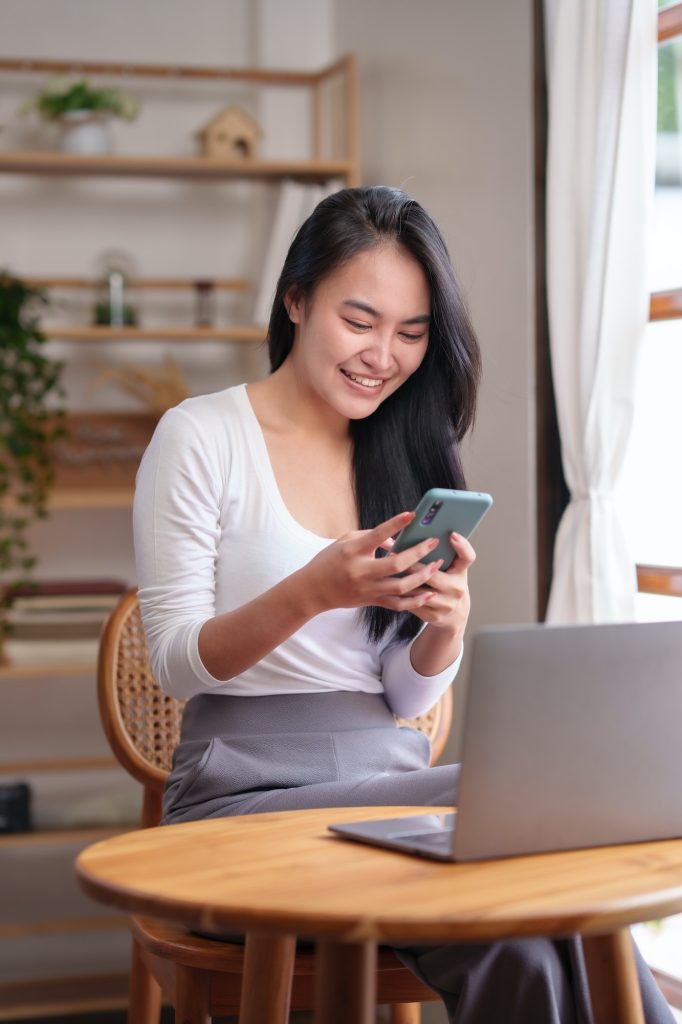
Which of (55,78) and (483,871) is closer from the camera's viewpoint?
(483,871)

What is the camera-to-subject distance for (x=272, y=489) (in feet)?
5.20

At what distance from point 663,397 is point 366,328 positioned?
0.77 m

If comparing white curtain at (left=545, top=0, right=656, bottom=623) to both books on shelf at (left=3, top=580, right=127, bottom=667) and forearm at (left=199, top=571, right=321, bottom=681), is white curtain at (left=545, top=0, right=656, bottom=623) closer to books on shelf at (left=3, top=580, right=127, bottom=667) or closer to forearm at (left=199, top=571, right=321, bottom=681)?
forearm at (left=199, top=571, right=321, bottom=681)

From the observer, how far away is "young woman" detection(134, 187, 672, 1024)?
1.43 m

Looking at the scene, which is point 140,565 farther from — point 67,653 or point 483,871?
point 67,653

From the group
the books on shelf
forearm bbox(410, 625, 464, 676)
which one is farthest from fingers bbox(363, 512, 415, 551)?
the books on shelf

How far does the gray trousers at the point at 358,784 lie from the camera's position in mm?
1065

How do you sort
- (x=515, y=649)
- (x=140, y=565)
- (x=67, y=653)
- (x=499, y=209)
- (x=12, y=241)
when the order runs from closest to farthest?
(x=515, y=649) < (x=140, y=565) < (x=499, y=209) < (x=67, y=653) < (x=12, y=241)

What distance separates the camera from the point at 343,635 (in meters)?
1.59

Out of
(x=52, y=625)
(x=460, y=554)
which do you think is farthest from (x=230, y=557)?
(x=52, y=625)

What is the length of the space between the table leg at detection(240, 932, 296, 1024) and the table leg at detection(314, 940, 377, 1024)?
76 mm

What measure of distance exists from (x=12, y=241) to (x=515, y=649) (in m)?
2.71

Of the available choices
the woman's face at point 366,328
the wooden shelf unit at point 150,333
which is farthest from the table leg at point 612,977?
the wooden shelf unit at point 150,333

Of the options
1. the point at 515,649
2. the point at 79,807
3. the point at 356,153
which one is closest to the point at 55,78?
the point at 356,153
